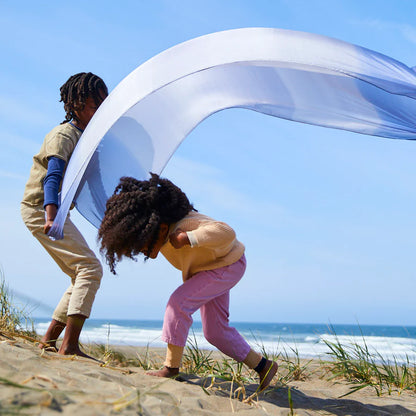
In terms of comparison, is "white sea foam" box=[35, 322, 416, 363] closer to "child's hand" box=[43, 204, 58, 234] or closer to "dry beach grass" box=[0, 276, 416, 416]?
"dry beach grass" box=[0, 276, 416, 416]

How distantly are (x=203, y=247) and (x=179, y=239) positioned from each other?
0.76 ft

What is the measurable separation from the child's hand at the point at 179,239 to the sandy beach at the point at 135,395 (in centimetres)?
80

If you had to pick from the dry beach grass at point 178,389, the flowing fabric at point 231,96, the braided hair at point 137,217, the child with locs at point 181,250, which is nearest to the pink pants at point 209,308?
the child with locs at point 181,250

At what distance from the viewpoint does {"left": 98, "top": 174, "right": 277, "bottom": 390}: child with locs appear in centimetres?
294

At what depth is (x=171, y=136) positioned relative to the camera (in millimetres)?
4043

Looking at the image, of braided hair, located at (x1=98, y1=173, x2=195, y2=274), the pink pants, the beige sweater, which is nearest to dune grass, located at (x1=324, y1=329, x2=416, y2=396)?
the pink pants

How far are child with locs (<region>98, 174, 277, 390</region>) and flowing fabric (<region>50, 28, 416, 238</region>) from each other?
546 millimetres

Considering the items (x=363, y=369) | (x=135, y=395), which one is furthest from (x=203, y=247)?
(x=363, y=369)

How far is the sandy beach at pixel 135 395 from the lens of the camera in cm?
176

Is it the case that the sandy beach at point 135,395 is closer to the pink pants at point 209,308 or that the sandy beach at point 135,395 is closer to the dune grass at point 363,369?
the dune grass at point 363,369

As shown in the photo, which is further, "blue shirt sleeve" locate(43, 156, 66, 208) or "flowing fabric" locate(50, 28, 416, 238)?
"blue shirt sleeve" locate(43, 156, 66, 208)

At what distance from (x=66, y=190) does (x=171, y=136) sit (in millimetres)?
1084

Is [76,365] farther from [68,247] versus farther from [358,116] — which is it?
Result: [358,116]

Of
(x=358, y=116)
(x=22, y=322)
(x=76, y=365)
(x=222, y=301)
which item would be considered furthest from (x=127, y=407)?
(x=22, y=322)
